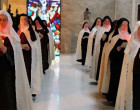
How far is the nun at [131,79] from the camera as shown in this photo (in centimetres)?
445

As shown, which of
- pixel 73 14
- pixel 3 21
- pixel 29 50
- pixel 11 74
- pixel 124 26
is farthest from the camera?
pixel 73 14

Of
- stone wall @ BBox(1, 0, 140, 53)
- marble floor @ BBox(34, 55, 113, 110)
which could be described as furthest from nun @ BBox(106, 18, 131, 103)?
stone wall @ BBox(1, 0, 140, 53)

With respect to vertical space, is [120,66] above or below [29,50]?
below

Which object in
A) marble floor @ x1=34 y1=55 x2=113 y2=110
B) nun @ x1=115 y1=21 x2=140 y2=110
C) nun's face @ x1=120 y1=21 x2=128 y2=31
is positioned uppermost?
nun's face @ x1=120 y1=21 x2=128 y2=31

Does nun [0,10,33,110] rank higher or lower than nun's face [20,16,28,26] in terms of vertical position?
lower

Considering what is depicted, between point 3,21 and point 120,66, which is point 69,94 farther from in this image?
point 3,21

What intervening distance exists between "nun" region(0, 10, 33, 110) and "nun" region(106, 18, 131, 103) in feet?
6.12

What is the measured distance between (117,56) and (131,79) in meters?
1.17

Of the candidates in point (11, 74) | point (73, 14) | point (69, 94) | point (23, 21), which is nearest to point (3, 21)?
point (11, 74)

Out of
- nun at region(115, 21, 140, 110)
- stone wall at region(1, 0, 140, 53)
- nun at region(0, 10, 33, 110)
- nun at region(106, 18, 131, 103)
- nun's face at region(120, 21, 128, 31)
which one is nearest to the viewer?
nun at region(0, 10, 33, 110)

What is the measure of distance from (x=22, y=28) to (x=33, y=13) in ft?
37.3

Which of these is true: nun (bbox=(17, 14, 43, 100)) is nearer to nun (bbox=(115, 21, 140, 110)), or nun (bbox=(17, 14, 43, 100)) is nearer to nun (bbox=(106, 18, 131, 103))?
nun (bbox=(106, 18, 131, 103))

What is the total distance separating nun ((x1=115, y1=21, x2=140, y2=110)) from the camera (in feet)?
14.6

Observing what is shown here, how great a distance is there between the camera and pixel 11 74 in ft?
13.4
